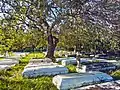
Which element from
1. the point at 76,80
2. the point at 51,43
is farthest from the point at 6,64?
the point at 76,80

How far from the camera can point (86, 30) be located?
373 inches

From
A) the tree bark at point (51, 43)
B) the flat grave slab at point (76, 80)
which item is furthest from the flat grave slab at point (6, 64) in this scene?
the flat grave slab at point (76, 80)

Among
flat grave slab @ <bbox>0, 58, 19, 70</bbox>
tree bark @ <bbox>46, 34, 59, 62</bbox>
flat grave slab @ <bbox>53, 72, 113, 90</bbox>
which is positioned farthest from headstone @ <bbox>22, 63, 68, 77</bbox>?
flat grave slab @ <bbox>0, 58, 19, 70</bbox>

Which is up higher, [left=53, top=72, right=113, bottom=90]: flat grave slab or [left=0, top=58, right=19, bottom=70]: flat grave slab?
[left=0, top=58, right=19, bottom=70]: flat grave slab

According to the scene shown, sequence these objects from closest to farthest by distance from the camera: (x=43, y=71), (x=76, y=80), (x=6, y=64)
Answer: (x=76, y=80)
(x=43, y=71)
(x=6, y=64)

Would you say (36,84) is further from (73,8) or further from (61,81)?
(73,8)

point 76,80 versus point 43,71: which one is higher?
point 43,71

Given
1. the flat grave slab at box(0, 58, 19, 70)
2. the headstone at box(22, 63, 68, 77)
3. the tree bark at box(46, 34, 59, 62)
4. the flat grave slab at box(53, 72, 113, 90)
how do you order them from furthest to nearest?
1. the flat grave slab at box(0, 58, 19, 70)
2. the tree bark at box(46, 34, 59, 62)
3. the headstone at box(22, 63, 68, 77)
4. the flat grave slab at box(53, 72, 113, 90)

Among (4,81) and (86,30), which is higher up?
(86,30)

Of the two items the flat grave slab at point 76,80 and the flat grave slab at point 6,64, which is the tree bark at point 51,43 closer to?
the flat grave slab at point 6,64

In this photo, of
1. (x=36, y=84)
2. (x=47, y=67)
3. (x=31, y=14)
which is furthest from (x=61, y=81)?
(x=31, y=14)

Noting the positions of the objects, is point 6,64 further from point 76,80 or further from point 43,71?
point 76,80

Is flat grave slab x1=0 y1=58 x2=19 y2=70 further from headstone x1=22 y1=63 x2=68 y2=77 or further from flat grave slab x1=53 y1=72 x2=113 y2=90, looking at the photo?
flat grave slab x1=53 y1=72 x2=113 y2=90

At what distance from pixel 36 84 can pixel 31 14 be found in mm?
3587
